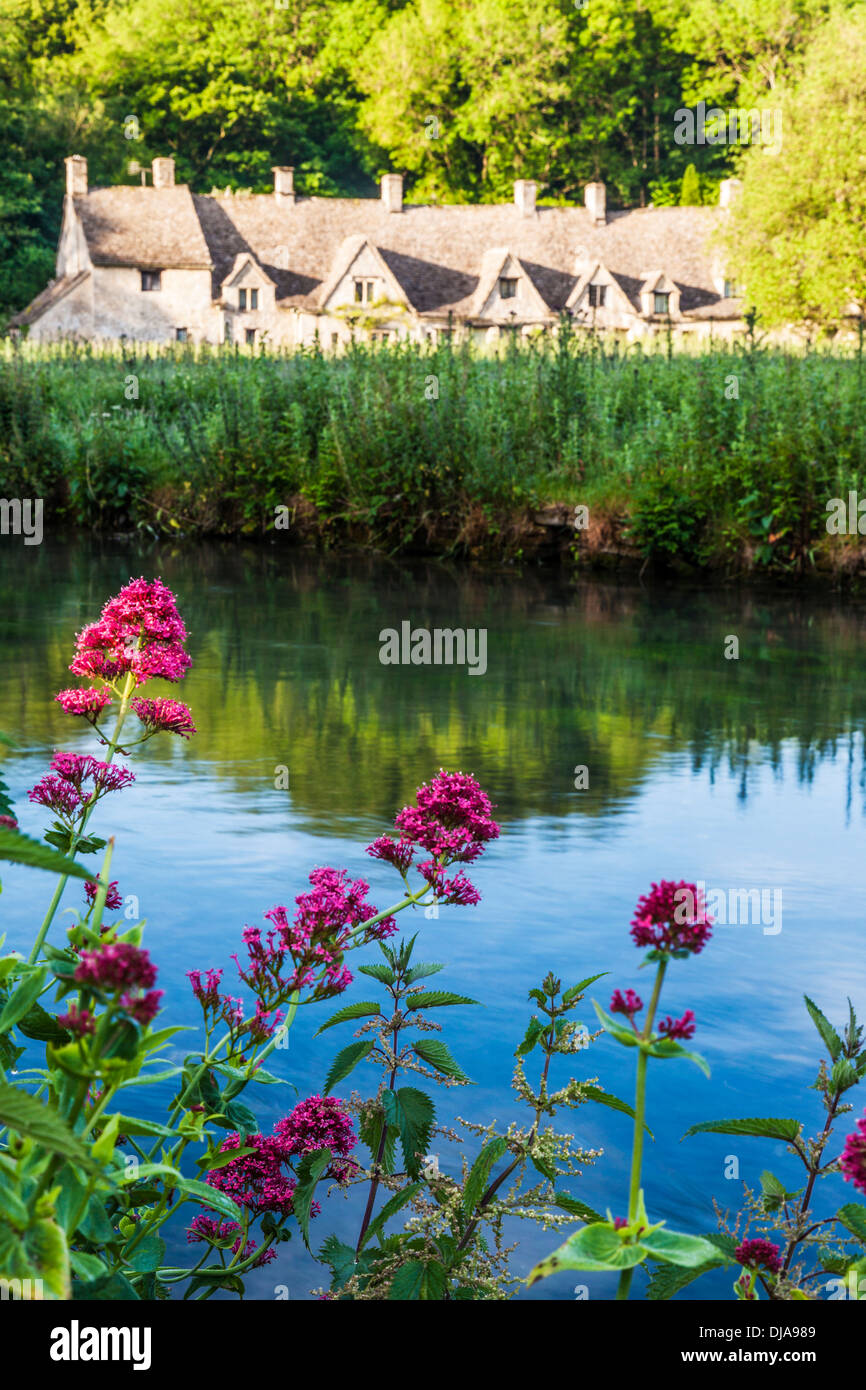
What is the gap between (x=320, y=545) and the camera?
15.8 meters

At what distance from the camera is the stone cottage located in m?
65.9

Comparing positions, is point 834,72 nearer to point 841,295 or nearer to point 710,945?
point 841,295

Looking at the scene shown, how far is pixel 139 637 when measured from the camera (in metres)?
2.46

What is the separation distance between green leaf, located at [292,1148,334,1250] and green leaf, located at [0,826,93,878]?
103 cm

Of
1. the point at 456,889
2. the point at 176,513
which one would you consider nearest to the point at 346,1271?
the point at 456,889

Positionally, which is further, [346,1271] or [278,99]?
[278,99]

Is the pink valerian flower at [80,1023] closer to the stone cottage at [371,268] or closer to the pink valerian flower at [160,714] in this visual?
the pink valerian flower at [160,714]

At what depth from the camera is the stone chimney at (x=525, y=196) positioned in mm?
69125

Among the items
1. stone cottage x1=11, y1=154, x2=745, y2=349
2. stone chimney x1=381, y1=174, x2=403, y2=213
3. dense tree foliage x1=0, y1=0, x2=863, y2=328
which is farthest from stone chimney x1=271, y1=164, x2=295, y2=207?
dense tree foliage x1=0, y1=0, x2=863, y2=328

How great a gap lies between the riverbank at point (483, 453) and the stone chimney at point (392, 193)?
54326mm

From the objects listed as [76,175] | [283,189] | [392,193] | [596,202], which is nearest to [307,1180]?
[76,175]
